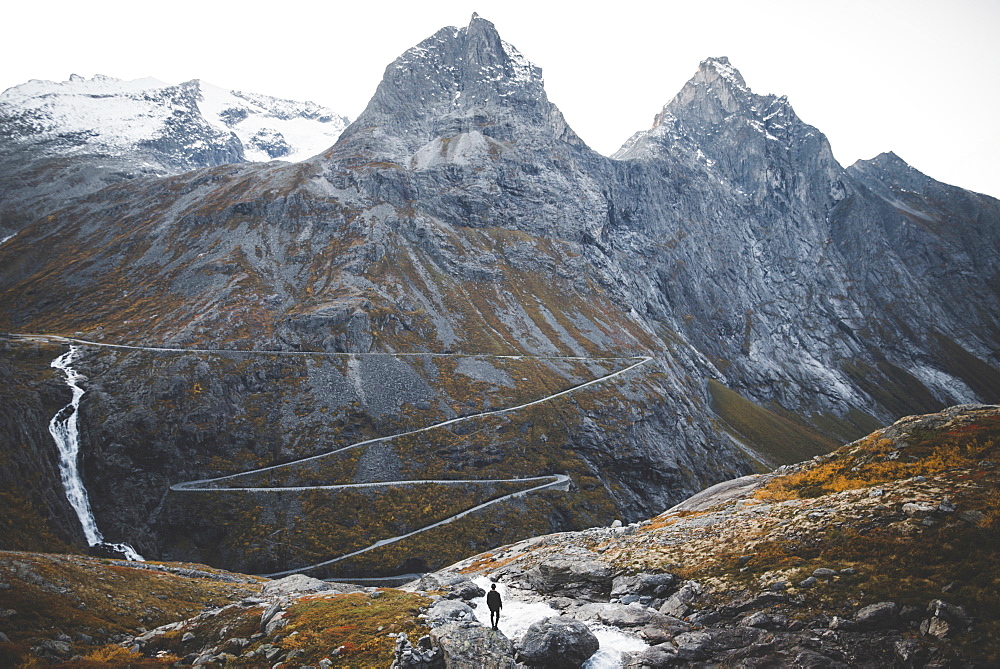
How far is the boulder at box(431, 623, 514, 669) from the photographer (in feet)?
49.8

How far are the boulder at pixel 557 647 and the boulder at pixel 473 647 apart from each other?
2.17 feet

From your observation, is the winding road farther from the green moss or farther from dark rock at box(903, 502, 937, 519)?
the green moss

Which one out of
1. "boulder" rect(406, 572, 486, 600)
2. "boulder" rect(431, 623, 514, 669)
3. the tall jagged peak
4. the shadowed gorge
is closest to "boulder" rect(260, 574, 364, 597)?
the shadowed gorge

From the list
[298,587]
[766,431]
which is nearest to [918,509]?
[298,587]

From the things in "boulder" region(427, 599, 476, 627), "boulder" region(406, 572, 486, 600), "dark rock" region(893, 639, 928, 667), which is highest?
"dark rock" region(893, 639, 928, 667)

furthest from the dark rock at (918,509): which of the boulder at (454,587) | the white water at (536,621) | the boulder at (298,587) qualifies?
the boulder at (298,587)

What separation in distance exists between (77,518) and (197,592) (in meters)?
43.6

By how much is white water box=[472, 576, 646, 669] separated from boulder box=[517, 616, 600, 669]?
0.48m

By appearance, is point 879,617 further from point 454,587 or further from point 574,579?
point 454,587

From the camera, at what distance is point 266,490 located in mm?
68625

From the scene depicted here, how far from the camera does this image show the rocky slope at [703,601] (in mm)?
14336

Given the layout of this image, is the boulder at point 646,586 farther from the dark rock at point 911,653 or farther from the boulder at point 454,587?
the dark rock at point 911,653

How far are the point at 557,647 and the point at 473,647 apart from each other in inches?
115

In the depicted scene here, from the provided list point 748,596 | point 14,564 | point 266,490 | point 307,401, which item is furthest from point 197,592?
point 307,401
